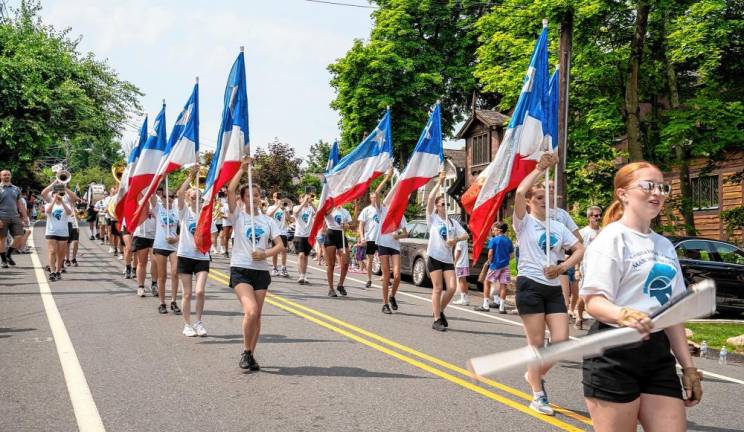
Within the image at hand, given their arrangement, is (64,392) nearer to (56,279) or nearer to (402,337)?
(402,337)

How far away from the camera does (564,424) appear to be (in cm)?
557

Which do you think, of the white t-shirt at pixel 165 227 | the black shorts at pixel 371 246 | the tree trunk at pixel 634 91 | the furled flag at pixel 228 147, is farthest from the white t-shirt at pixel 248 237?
the tree trunk at pixel 634 91

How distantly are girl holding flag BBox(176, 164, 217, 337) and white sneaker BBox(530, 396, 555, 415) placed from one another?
4646 millimetres

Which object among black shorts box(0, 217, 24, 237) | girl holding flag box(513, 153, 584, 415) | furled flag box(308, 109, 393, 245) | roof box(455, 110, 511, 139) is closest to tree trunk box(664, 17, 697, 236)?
furled flag box(308, 109, 393, 245)

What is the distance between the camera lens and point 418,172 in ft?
37.2

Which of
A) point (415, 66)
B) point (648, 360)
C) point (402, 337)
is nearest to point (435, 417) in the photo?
→ point (648, 360)

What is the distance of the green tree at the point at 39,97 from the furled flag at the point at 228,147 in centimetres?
2440

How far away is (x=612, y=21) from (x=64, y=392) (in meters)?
19.9

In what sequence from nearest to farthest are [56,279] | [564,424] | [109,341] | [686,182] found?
[564,424]
[109,341]
[56,279]
[686,182]

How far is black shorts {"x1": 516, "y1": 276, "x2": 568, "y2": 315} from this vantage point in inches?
245

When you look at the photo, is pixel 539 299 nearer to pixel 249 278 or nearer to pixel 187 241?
pixel 249 278

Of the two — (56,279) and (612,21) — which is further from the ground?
(612,21)

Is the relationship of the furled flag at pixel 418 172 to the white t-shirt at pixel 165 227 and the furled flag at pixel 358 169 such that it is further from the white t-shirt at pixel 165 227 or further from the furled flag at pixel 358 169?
the white t-shirt at pixel 165 227

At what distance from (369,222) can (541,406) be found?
30.9 feet
